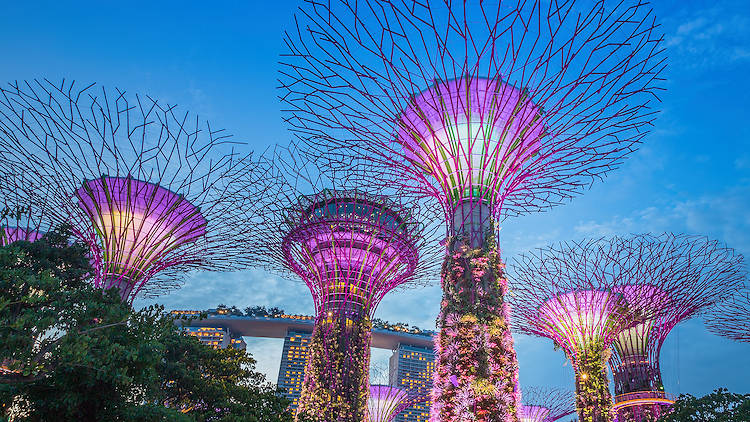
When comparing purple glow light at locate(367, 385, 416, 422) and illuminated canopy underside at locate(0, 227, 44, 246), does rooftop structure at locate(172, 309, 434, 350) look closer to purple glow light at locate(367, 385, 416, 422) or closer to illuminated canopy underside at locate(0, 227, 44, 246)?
purple glow light at locate(367, 385, 416, 422)

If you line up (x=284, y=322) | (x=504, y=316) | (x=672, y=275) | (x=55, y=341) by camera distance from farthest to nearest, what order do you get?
(x=284, y=322) < (x=672, y=275) < (x=504, y=316) < (x=55, y=341)

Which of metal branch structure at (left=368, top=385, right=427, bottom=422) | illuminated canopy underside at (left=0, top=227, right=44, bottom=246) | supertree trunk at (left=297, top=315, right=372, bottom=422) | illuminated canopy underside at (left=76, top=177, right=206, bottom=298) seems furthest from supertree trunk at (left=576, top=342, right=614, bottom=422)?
illuminated canopy underside at (left=0, top=227, right=44, bottom=246)

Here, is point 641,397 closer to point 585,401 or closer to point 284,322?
point 585,401

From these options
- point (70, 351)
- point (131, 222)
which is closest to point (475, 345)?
point (70, 351)

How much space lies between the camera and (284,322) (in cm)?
9900

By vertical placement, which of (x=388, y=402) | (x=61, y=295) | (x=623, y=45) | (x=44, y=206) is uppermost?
(x=623, y=45)

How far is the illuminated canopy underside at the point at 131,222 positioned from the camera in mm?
Result: 16297

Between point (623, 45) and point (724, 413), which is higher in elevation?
point (623, 45)

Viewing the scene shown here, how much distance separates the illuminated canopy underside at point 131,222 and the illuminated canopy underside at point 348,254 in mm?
4469

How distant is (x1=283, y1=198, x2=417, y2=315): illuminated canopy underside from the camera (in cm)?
1933

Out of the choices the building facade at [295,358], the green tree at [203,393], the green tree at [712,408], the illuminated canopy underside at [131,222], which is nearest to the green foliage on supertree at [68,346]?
the green tree at [203,393]

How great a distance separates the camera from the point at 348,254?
2005 centimetres

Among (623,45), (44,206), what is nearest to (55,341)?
(44,206)

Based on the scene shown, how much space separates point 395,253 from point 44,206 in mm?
12669
